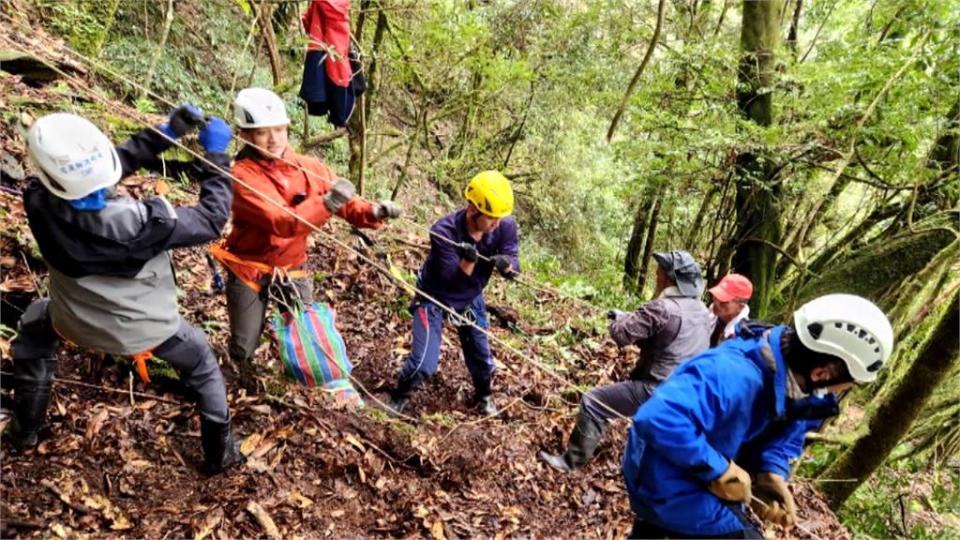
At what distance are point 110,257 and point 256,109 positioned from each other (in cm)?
134

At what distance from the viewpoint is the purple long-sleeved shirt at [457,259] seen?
486 centimetres

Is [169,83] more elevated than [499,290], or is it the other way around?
[169,83]

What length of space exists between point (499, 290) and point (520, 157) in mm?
5016

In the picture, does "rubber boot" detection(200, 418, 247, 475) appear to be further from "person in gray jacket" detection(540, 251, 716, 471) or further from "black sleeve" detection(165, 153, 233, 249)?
"person in gray jacket" detection(540, 251, 716, 471)

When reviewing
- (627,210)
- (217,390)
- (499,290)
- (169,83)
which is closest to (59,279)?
(217,390)

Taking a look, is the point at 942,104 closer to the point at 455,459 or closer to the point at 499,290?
the point at 499,290

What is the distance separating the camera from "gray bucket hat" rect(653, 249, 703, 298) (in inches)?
179

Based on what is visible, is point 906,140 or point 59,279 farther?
point 906,140

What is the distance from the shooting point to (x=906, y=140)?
20.7 feet

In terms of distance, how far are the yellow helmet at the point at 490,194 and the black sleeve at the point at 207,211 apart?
1.78 meters

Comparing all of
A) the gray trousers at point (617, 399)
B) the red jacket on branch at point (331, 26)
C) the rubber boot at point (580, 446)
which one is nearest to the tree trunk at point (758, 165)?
the gray trousers at point (617, 399)

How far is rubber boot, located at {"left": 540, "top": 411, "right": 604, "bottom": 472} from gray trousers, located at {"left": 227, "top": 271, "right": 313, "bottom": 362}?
237 centimetres

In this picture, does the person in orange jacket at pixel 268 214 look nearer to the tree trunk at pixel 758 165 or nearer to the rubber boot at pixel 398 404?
the rubber boot at pixel 398 404

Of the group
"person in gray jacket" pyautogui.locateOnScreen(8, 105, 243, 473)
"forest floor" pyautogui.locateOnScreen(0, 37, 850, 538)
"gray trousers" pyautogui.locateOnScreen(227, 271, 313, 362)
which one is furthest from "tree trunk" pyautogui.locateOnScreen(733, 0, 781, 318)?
"person in gray jacket" pyautogui.locateOnScreen(8, 105, 243, 473)
